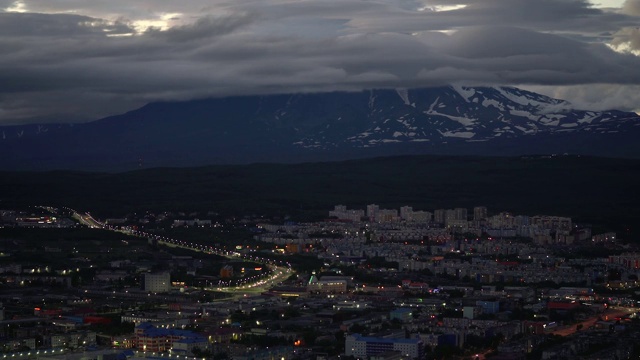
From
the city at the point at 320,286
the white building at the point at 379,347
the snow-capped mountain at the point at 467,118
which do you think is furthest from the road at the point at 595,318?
the snow-capped mountain at the point at 467,118

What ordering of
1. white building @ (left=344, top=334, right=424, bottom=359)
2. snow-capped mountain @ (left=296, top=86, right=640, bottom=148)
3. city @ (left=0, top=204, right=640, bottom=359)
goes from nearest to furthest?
white building @ (left=344, top=334, right=424, bottom=359) < city @ (left=0, top=204, right=640, bottom=359) < snow-capped mountain @ (left=296, top=86, right=640, bottom=148)

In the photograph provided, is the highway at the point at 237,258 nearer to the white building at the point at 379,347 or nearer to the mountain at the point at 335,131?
the white building at the point at 379,347

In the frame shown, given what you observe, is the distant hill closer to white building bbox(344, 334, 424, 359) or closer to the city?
the city

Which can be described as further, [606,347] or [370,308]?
[370,308]

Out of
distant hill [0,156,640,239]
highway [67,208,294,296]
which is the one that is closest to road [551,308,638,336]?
highway [67,208,294,296]

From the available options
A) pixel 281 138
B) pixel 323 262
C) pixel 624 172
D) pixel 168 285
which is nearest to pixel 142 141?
pixel 281 138

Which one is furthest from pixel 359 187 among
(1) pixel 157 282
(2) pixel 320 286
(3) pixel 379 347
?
(3) pixel 379 347

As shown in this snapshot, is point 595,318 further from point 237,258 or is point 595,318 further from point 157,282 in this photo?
point 237,258

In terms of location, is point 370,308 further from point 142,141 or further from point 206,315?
point 142,141
